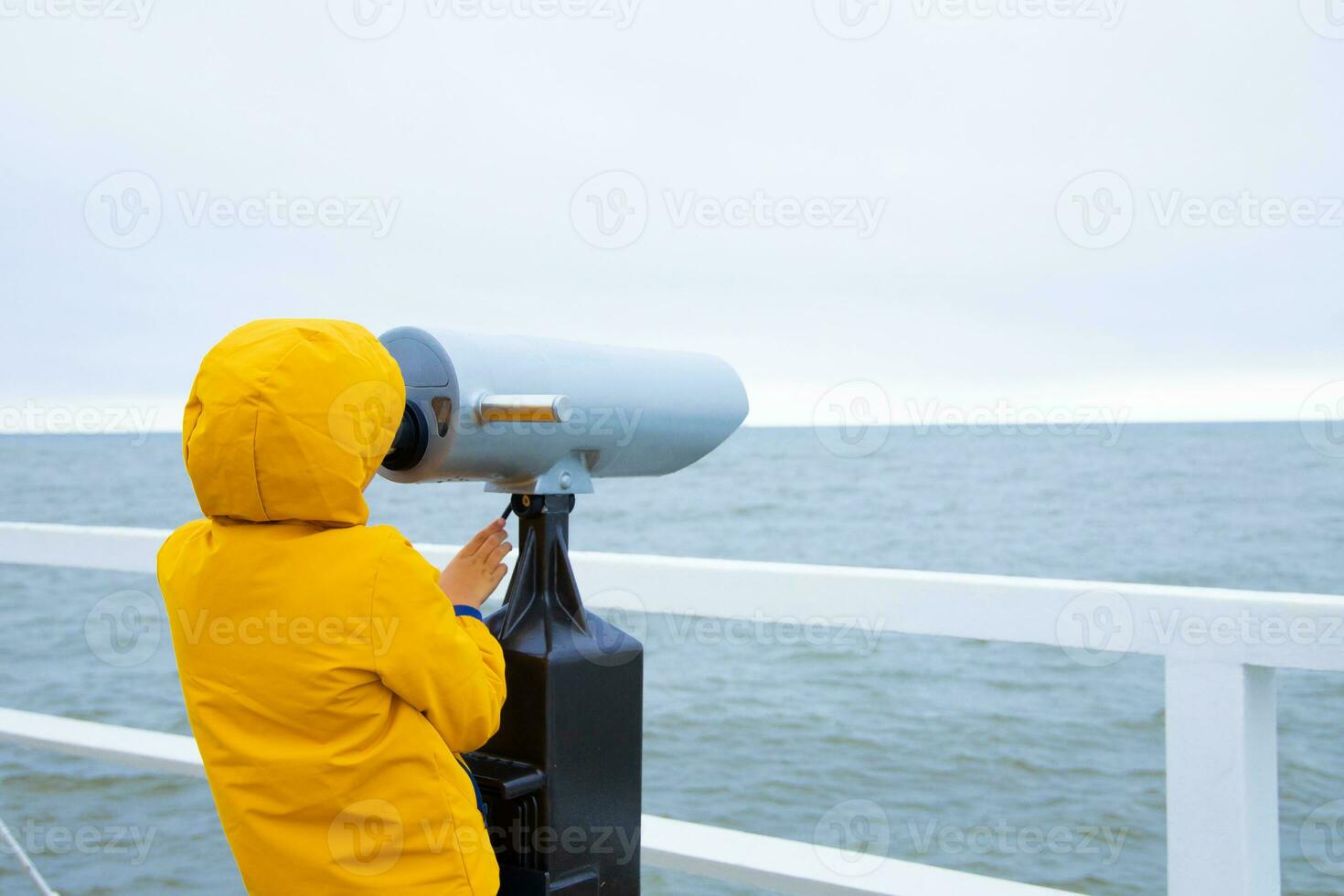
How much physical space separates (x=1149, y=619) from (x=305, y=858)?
1010mm

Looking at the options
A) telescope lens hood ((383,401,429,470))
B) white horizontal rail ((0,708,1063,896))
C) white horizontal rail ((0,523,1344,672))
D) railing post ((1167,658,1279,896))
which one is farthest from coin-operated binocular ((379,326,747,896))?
railing post ((1167,658,1279,896))

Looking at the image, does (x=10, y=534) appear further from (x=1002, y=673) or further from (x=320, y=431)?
(x=1002, y=673)

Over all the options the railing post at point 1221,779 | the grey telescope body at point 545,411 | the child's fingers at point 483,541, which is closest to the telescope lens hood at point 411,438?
the grey telescope body at point 545,411

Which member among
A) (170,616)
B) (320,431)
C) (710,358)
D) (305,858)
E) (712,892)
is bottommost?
(712,892)

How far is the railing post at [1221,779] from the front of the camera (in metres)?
1.42

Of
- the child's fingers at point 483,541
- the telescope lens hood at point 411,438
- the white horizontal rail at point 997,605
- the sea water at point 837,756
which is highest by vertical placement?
the telescope lens hood at point 411,438

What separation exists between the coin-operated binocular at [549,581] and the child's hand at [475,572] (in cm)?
3

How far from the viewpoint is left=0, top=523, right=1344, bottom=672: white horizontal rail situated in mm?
1373

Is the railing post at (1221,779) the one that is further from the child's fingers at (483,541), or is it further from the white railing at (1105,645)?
the child's fingers at (483,541)

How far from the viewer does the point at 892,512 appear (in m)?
29.9

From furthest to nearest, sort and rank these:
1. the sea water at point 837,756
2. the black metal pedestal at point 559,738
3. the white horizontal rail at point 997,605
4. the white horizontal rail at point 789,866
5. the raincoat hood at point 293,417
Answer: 1. the sea water at point 837,756
2. the white horizontal rail at point 789,866
3. the white horizontal rail at point 997,605
4. the black metal pedestal at point 559,738
5. the raincoat hood at point 293,417

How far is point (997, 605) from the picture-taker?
1526 mm

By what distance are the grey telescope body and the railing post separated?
687 mm

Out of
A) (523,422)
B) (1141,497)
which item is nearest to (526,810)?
(523,422)
